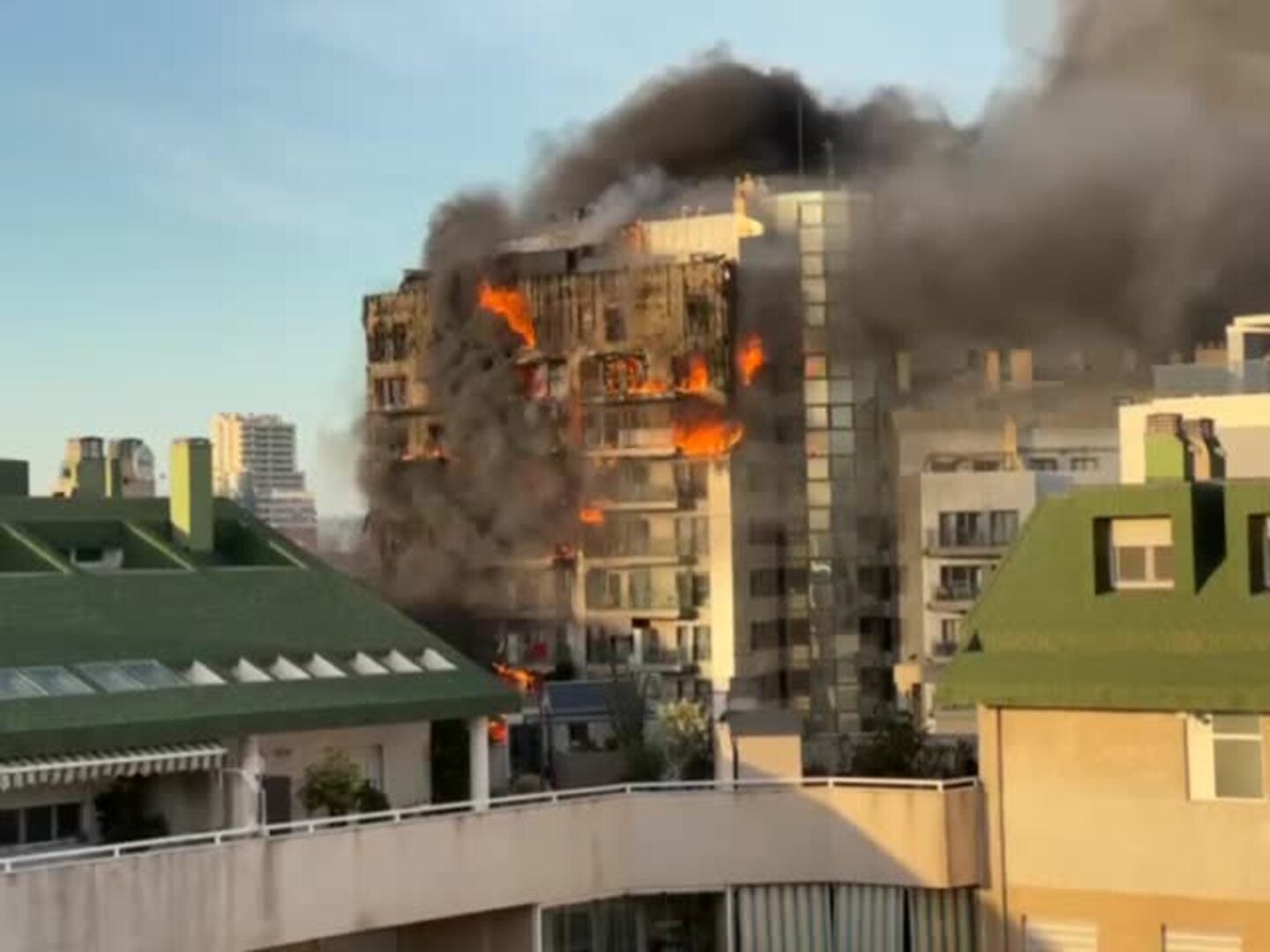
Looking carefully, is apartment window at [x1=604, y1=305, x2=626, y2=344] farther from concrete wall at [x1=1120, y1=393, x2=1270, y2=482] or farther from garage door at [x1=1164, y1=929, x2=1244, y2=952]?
garage door at [x1=1164, y1=929, x2=1244, y2=952]

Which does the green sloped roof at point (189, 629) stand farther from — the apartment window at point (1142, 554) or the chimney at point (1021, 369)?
the chimney at point (1021, 369)

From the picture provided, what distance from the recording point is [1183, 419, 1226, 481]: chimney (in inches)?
1439

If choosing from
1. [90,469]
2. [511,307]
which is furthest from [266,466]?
[90,469]

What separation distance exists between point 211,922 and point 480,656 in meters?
53.7

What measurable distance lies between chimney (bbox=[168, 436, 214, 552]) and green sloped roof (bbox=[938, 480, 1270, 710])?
443 inches

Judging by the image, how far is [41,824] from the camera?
3089 cm

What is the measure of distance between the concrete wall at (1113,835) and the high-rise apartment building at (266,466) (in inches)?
3857

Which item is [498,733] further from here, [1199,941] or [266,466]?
Answer: [266,466]

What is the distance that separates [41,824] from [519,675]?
46.3 meters

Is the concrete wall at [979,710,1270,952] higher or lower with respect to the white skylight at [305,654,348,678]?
lower

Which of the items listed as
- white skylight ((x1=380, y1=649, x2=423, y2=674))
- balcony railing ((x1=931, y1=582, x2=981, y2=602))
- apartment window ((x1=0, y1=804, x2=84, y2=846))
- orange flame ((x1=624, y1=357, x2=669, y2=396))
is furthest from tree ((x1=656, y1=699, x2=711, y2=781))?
orange flame ((x1=624, y1=357, x2=669, y2=396))

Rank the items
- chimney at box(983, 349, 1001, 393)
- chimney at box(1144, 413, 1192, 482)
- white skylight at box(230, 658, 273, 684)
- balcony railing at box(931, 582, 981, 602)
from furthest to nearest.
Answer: chimney at box(983, 349, 1001, 393), balcony railing at box(931, 582, 981, 602), chimney at box(1144, 413, 1192, 482), white skylight at box(230, 658, 273, 684)

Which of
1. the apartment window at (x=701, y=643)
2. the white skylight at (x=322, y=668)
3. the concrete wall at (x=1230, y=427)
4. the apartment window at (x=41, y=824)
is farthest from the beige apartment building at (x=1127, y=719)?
the apartment window at (x=701, y=643)

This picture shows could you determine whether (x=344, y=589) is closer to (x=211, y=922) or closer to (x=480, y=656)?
(x=211, y=922)
